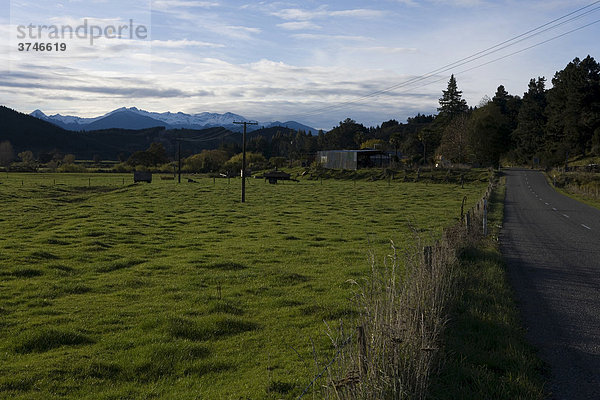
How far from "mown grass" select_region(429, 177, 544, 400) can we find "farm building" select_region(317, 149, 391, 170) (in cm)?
8526

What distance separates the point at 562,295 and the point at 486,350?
484cm

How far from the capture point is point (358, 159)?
9644cm

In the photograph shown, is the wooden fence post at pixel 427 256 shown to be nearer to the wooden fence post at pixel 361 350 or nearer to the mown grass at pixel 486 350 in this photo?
the mown grass at pixel 486 350

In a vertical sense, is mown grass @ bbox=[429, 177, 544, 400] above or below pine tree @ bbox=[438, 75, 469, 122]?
below

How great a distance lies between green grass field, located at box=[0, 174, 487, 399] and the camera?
23.4 feet

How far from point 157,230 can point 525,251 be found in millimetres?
18046

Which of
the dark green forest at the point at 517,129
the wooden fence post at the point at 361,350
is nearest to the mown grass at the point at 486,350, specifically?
the wooden fence post at the point at 361,350

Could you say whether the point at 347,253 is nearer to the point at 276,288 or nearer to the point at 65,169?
the point at 276,288

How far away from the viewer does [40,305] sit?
1132 centimetres

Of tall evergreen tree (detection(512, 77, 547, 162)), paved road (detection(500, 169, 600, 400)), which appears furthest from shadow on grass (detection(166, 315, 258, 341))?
tall evergreen tree (detection(512, 77, 547, 162))

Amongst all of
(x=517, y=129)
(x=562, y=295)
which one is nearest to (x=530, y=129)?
(x=517, y=129)

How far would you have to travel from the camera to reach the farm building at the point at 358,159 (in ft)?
→ 317

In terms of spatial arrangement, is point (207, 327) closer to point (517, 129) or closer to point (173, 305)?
point (173, 305)

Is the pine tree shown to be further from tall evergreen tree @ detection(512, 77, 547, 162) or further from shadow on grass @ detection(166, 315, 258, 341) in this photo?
shadow on grass @ detection(166, 315, 258, 341)
